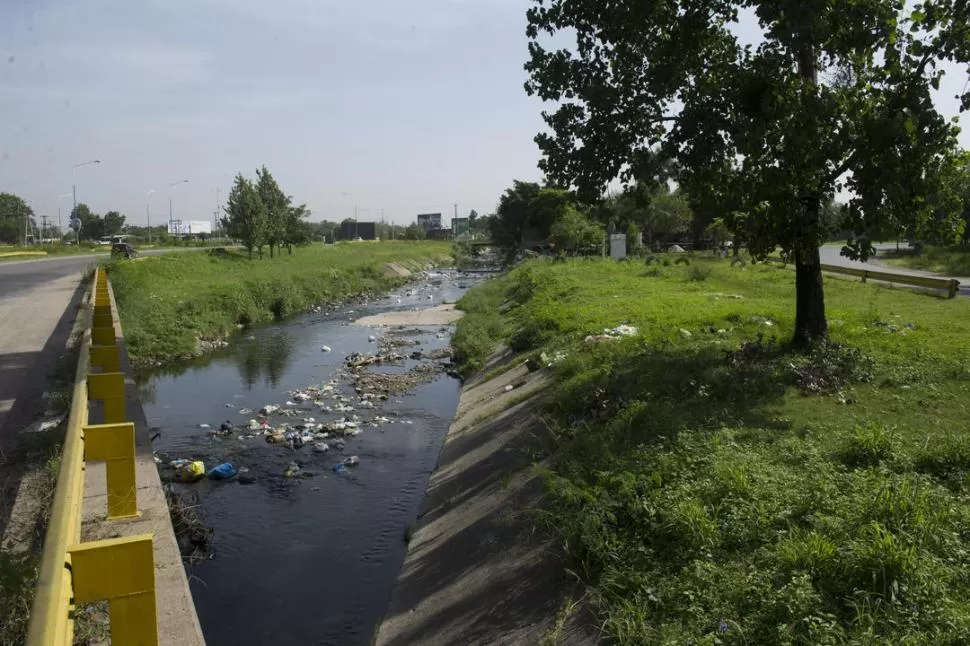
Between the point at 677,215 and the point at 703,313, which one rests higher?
the point at 677,215

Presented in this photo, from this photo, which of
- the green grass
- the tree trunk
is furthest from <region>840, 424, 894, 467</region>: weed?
the green grass

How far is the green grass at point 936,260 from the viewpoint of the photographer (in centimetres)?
3037

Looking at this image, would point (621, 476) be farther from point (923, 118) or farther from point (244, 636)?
point (923, 118)

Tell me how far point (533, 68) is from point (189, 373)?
14023 millimetres

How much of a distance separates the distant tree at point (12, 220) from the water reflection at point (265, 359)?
7814cm

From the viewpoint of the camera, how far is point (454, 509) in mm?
9414

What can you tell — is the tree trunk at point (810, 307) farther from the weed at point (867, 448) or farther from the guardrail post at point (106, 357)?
the guardrail post at point (106, 357)

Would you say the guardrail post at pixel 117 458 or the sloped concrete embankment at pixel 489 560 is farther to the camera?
the sloped concrete embankment at pixel 489 560

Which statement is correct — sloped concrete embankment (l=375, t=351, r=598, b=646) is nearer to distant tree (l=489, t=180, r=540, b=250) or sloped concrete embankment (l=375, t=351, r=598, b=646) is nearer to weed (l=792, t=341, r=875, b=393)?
weed (l=792, t=341, r=875, b=393)

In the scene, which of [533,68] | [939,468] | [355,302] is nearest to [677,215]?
[355,302]

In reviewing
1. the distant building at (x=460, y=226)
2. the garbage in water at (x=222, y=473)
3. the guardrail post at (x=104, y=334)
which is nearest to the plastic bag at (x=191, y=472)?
the garbage in water at (x=222, y=473)

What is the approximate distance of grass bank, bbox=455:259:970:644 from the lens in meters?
4.47

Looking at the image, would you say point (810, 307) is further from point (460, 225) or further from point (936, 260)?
point (460, 225)

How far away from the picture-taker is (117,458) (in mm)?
5336
